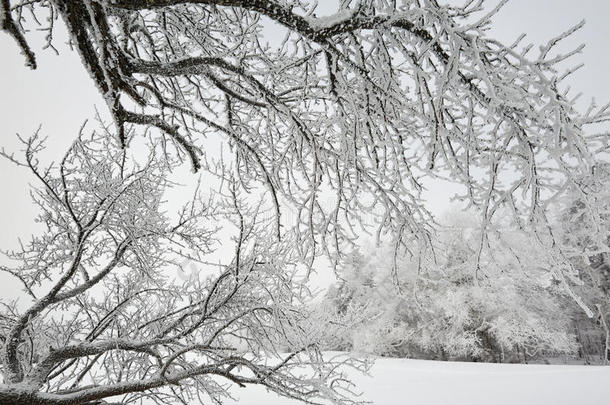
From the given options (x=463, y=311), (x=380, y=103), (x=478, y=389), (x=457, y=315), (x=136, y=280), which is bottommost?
(x=478, y=389)

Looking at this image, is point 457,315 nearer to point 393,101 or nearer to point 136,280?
point 136,280

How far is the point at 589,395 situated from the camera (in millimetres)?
7836

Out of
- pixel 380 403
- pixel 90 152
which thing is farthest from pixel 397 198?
pixel 380 403

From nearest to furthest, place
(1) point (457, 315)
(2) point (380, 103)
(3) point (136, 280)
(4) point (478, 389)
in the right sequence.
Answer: (2) point (380, 103), (3) point (136, 280), (4) point (478, 389), (1) point (457, 315)

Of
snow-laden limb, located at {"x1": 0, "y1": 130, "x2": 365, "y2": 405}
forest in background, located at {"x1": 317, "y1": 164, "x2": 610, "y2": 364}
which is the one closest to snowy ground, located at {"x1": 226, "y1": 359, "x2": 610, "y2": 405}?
forest in background, located at {"x1": 317, "y1": 164, "x2": 610, "y2": 364}

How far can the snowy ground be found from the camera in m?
7.99

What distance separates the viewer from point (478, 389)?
29.9ft

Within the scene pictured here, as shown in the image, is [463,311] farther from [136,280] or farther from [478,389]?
[136,280]

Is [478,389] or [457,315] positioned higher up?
[457,315]

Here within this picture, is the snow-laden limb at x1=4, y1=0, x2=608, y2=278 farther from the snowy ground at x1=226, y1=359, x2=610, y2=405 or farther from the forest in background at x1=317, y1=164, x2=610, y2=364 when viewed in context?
the forest in background at x1=317, y1=164, x2=610, y2=364

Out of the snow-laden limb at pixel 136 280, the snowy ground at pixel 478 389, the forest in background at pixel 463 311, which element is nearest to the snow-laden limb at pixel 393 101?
the snow-laden limb at pixel 136 280

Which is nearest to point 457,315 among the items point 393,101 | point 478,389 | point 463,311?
point 463,311

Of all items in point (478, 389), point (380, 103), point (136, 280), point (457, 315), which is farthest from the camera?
point (457, 315)

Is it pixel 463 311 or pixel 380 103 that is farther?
pixel 463 311
